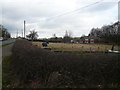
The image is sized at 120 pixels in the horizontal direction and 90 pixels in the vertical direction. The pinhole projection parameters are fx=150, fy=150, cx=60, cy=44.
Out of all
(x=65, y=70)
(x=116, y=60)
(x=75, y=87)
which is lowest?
(x=75, y=87)

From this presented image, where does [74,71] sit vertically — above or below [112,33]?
below

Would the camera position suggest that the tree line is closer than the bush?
No

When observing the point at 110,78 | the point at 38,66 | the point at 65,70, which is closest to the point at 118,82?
the point at 110,78

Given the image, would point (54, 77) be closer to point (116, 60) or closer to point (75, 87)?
point (75, 87)

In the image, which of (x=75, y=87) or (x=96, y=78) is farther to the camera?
(x=96, y=78)

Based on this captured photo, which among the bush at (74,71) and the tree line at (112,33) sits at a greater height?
the tree line at (112,33)

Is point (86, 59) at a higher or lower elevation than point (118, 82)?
higher

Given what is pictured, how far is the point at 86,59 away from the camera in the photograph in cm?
610

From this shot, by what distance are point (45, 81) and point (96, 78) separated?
204 cm

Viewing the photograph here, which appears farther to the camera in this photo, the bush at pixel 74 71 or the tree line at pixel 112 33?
the tree line at pixel 112 33

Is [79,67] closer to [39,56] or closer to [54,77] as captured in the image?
[54,77]

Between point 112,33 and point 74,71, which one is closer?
point 74,71

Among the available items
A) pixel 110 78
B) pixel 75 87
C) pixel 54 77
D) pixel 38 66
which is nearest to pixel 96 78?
pixel 110 78

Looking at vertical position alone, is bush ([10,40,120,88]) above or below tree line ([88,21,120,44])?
below
